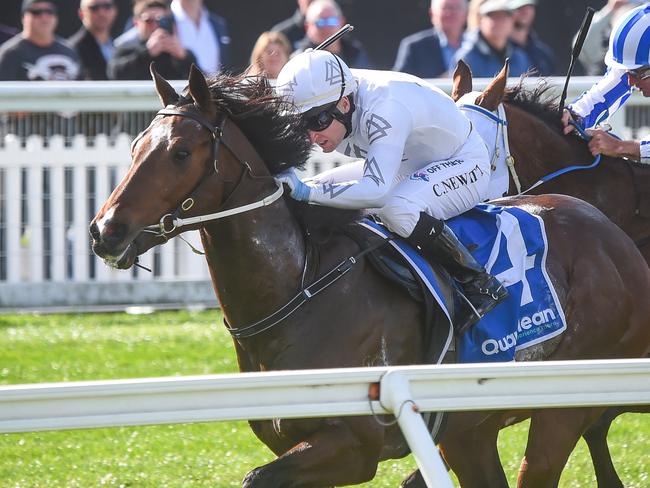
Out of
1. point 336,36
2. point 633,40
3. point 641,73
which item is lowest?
point 641,73

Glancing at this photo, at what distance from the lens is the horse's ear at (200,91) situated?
13.4 feet

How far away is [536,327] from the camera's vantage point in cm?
454

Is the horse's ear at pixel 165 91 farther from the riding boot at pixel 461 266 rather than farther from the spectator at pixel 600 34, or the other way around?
the spectator at pixel 600 34

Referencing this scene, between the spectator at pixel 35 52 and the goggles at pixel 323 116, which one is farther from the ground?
the goggles at pixel 323 116

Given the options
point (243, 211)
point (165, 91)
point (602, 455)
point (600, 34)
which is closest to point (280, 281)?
point (243, 211)

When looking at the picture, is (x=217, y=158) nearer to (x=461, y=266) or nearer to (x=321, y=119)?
(x=321, y=119)

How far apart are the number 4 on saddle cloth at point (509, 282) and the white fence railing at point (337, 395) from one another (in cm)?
110

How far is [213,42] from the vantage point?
32.9 feet

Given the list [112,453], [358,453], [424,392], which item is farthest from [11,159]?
[424,392]

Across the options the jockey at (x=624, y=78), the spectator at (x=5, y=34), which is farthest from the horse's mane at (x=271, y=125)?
the spectator at (x=5, y=34)

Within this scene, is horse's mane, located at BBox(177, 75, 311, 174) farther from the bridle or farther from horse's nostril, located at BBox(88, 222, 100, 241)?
horse's nostril, located at BBox(88, 222, 100, 241)

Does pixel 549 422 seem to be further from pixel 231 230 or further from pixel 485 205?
pixel 231 230

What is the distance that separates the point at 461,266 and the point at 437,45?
600cm

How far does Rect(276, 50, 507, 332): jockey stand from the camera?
4.25 metres
